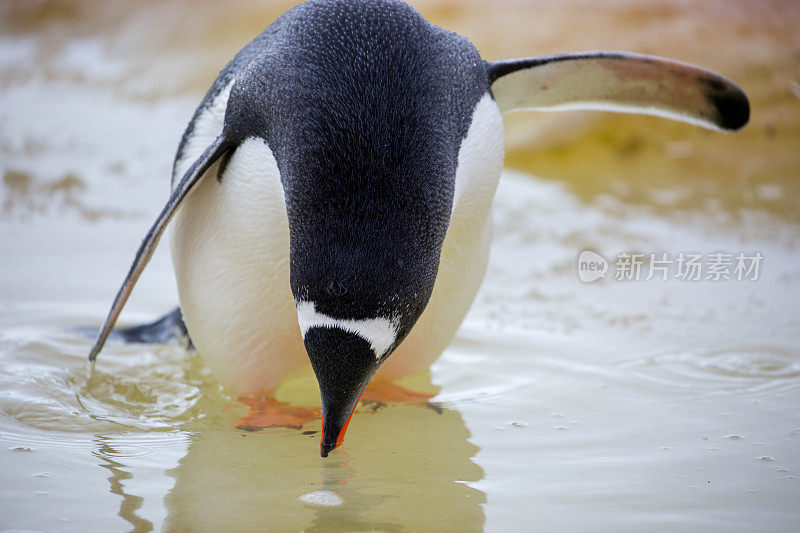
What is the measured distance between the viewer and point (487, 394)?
2.26m

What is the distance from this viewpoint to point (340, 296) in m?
1.43

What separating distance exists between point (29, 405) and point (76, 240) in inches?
63.7

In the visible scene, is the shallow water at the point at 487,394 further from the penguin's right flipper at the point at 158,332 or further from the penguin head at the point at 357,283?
the penguin head at the point at 357,283

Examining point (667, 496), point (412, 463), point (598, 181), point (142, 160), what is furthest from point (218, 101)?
point (598, 181)

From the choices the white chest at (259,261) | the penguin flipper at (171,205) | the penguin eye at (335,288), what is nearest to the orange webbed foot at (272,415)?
the white chest at (259,261)

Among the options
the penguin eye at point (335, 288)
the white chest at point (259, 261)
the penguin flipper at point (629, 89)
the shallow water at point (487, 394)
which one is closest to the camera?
the penguin eye at point (335, 288)

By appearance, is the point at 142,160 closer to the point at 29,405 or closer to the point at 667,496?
the point at 29,405

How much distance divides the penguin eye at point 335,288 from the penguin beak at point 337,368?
65 millimetres

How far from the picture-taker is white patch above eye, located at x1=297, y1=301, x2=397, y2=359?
1.45 metres

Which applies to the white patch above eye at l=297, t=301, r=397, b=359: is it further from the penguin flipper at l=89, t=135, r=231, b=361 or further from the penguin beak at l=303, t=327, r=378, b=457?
the penguin flipper at l=89, t=135, r=231, b=361

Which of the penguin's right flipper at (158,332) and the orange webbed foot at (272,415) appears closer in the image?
the orange webbed foot at (272,415)

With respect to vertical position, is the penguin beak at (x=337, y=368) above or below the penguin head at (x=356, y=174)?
below

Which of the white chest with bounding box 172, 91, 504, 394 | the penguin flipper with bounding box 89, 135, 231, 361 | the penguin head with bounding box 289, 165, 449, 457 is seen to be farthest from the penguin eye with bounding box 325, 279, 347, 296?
the penguin flipper with bounding box 89, 135, 231, 361

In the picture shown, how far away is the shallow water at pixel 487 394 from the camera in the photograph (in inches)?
61.6
